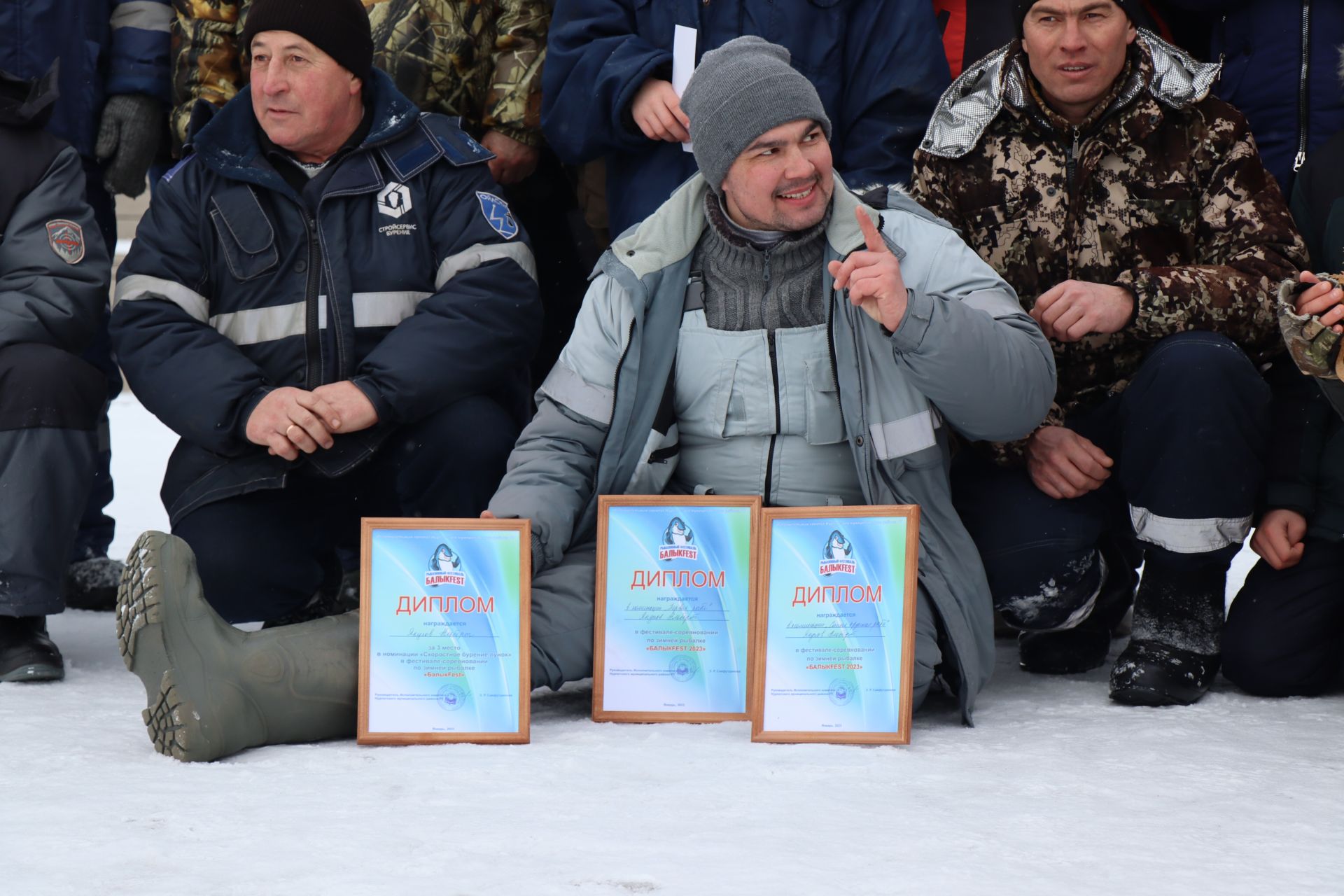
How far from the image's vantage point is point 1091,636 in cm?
318

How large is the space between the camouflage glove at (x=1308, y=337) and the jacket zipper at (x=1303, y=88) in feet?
2.44

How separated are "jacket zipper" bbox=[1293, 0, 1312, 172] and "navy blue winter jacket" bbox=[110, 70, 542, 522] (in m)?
1.63

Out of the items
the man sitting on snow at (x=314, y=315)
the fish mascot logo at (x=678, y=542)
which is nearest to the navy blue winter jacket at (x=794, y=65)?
the man sitting on snow at (x=314, y=315)

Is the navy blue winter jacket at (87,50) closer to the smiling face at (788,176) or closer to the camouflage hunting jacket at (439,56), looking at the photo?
the camouflage hunting jacket at (439,56)

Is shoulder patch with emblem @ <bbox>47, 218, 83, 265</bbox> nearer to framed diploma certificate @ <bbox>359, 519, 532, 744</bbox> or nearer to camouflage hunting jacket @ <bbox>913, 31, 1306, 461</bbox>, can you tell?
framed diploma certificate @ <bbox>359, 519, 532, 744</bbox>

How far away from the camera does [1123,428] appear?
9.50ft

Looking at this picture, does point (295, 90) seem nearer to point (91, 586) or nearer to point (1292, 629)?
point (91, 586)

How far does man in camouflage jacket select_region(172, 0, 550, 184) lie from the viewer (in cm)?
366

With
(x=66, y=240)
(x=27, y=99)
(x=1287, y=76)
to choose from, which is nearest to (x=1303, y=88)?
(x=1287, y=76)

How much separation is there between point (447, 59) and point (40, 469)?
1.40 m

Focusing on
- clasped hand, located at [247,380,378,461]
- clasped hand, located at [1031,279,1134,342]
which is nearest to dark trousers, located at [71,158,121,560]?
clasped hand, located at [247,380,378,461]

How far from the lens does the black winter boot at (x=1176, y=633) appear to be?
277cm

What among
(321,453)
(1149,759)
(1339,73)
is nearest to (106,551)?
(321,453)

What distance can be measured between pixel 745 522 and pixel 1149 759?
74 centimetres
